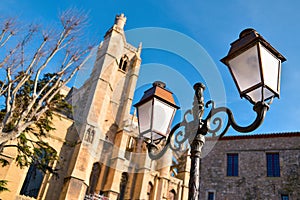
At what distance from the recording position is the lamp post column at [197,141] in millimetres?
2714

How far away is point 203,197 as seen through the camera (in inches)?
709

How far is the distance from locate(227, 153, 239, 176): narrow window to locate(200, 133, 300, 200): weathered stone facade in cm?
23

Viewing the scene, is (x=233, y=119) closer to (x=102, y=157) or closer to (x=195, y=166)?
(x=195, y=166)

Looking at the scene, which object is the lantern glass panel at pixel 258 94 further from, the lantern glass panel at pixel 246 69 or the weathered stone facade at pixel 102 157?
the weathered stone facade at pixel 102 157

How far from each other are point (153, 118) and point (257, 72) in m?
1.49

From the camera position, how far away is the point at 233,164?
18.3m

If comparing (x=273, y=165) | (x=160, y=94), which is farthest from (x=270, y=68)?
(x=273, y=165)

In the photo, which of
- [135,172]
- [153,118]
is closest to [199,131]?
[153,118]

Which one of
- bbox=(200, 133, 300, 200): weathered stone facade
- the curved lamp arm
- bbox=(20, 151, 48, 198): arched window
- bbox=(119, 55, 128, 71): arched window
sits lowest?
bbox=(20, 151, 48, 198): arched window

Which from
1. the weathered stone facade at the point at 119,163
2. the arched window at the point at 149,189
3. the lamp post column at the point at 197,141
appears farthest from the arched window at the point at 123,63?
the lamp post column at the point at 197,141

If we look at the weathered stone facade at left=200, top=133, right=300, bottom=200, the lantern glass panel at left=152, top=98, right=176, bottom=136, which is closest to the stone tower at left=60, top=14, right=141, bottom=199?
the weathered stone facade at left=200, top=133, right=300, bottom=200

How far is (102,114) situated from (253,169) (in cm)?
1300

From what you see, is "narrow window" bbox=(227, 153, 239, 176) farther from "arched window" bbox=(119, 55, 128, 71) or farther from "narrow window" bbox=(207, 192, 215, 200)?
"arched window" bbox=(119, 55, 128, 71)

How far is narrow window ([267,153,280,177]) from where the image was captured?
16.7m
